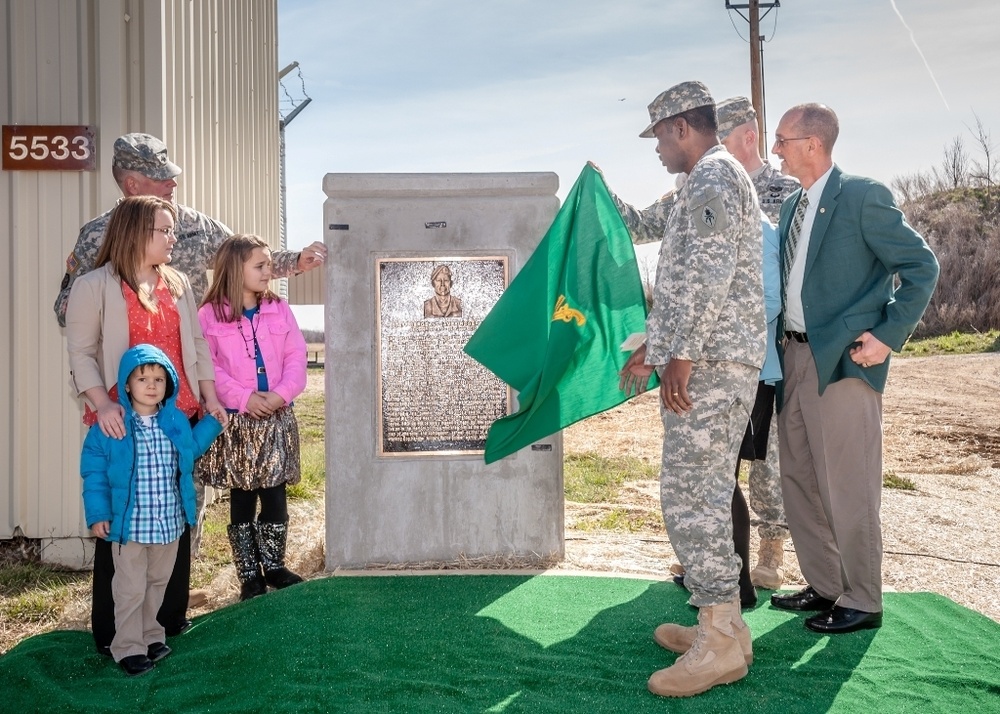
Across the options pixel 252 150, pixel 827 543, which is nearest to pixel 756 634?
pixel 827 543

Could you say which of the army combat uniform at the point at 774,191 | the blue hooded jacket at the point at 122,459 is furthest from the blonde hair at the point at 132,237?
the army combat uniform at the point at 774,191

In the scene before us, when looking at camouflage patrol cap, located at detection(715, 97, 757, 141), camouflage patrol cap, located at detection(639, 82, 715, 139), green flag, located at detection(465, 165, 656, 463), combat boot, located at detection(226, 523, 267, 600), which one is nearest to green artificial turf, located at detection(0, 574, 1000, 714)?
combat boot, located at detection(226, 523, 267, 600)

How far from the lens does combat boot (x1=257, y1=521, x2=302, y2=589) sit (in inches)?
183

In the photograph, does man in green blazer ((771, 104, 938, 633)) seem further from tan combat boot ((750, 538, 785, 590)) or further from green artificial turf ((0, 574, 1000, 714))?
tan combat boot ((750, 538, 785, 590))

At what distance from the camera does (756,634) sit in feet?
12.7

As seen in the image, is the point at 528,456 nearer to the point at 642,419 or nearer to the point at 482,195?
the point at 482,195

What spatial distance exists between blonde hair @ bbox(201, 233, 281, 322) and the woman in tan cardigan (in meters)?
0.46

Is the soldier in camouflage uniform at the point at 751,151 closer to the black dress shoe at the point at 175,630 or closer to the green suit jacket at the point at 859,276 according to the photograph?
the green suit jacket at the point at 859,276

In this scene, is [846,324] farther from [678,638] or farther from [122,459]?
[122,459]

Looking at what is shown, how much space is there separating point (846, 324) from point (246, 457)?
10.1ft

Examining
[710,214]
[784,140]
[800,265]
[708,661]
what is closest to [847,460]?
[800,265]

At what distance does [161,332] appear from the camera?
398 cm

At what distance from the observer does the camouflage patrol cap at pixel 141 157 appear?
14.7 ft

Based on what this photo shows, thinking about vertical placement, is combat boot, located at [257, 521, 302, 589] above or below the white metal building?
below
